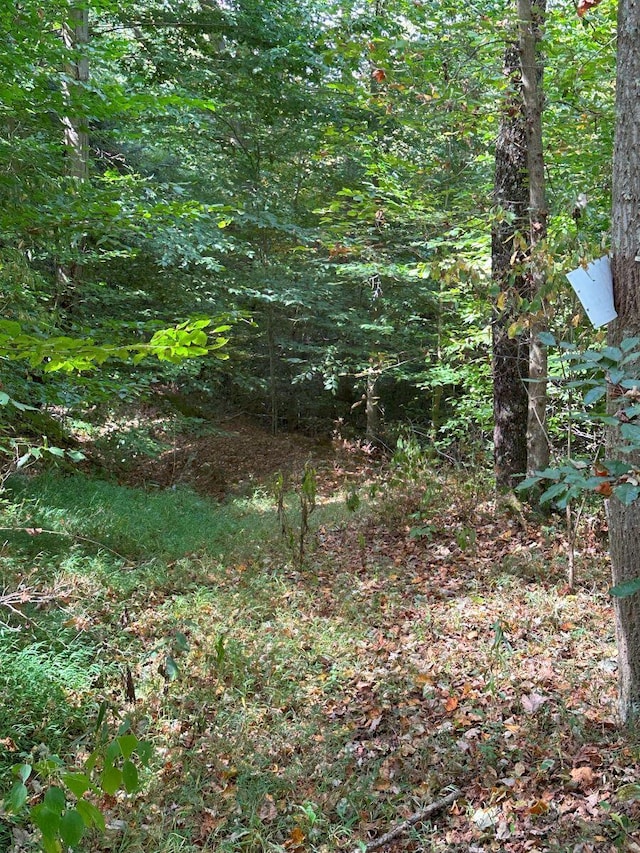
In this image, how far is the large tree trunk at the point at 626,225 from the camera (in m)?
2.60

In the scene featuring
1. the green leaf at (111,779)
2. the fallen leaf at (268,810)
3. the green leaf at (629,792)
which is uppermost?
the green leaf at (111,779)

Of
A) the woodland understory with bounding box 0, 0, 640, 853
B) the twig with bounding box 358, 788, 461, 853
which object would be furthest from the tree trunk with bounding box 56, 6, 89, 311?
the twig with bounding box 358, 788, 461, 853

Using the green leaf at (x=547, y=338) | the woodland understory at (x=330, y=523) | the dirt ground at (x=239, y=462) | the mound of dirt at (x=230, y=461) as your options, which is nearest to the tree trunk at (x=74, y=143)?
the woodland understory at (x=330, y=523)

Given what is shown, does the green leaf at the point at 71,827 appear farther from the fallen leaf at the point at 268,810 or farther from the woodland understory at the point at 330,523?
the fallen leaf at the point at 268,810

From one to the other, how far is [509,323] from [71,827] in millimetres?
5952

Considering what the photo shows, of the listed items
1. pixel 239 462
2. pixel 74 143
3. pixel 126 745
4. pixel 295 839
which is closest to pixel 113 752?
pixel 126 745

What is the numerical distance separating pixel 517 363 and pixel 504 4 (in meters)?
4.67

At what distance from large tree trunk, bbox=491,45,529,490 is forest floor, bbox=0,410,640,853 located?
701 millimetres

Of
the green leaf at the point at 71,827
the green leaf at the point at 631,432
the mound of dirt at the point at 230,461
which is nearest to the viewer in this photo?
the green leaf at the point at 71,827

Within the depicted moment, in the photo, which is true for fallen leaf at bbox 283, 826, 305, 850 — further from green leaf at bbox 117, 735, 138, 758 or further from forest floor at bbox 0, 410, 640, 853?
green leaf at bbox 117, 735, 138, 758

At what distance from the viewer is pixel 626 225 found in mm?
2631

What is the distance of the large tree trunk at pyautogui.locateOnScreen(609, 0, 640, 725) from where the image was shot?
2598 millimetres

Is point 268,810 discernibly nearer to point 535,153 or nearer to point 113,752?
point 113,752

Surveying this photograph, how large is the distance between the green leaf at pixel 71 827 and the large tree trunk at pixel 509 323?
5306mm
